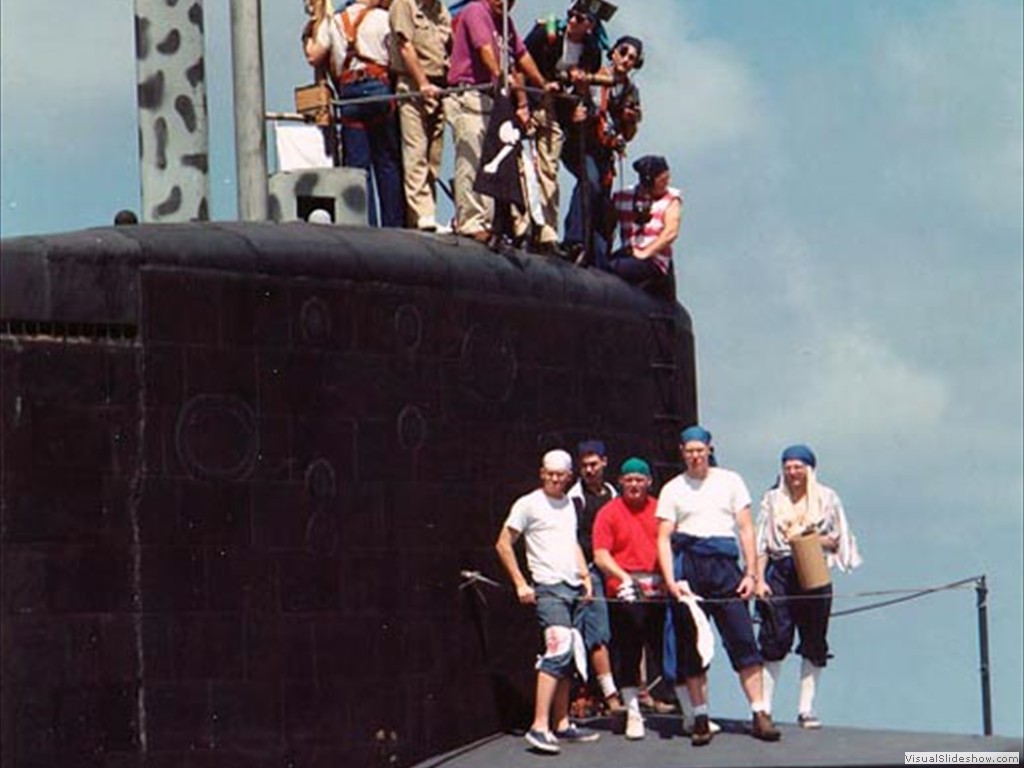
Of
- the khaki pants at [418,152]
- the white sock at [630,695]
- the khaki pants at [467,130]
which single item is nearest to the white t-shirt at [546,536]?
the white sock at [630,695]

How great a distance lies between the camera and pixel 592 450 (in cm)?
1506

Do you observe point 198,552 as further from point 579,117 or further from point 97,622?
point 579,117

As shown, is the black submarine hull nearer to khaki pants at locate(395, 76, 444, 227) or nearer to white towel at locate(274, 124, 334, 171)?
khaki pants at locate(395, 76, 444, 227)

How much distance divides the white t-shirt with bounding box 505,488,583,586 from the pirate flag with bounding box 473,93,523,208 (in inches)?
74.8

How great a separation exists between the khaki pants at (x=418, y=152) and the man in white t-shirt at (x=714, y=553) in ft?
7.86

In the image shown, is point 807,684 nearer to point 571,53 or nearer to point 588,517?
point 588,517

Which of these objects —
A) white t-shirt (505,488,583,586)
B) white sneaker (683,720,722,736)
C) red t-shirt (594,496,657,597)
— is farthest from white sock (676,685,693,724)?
white t-shirt (505,488,583,586)

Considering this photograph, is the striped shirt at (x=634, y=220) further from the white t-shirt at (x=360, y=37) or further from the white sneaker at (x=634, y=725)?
the white sneaker at (x=634, y=725)

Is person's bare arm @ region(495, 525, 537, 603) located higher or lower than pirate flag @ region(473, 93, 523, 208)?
lower

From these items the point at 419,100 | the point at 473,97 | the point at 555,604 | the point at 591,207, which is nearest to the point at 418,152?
the point at 419,100

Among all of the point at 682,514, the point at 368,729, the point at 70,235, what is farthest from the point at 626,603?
the point at 70,235

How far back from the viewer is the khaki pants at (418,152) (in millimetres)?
15812

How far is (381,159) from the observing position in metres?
16.2

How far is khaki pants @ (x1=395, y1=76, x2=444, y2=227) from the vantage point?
51.9ft
